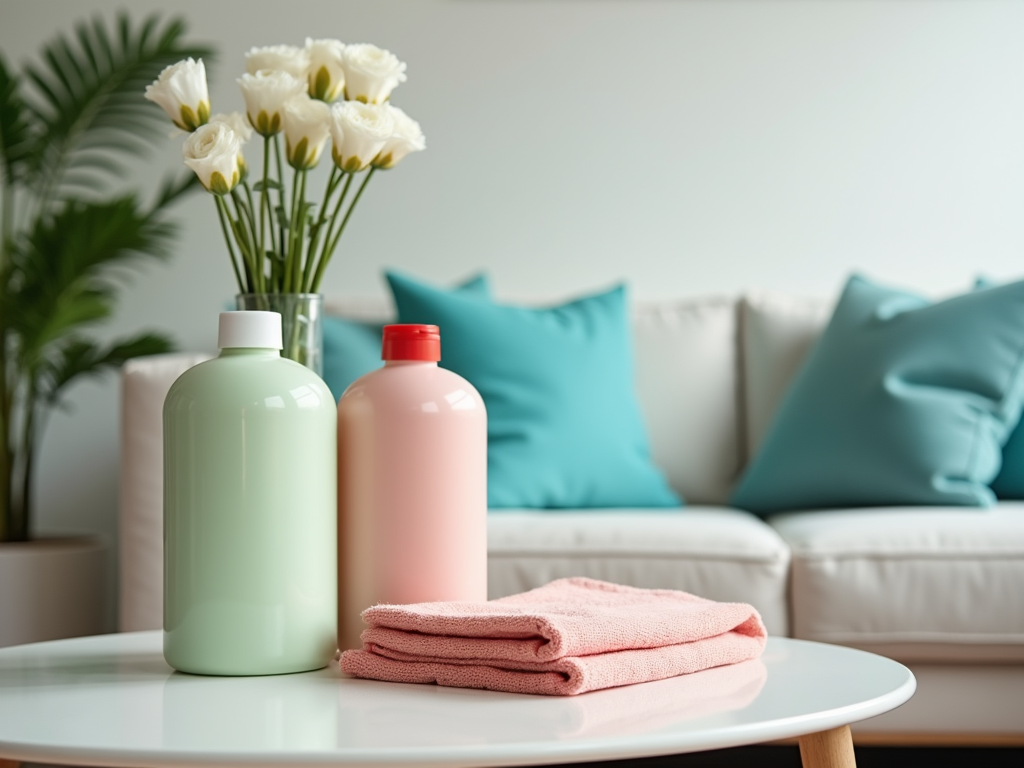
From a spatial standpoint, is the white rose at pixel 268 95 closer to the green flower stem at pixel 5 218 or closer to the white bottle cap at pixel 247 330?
the white bottle cap at pixel 247 330

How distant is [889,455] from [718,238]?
0.91m

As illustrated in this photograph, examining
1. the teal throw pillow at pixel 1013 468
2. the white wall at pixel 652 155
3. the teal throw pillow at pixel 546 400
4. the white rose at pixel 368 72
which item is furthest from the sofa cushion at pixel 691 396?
the white rose at pixel 368 72

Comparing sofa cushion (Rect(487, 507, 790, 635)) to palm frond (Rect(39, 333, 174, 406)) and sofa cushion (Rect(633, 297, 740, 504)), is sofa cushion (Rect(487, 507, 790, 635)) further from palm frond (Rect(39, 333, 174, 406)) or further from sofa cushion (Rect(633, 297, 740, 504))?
palm frond (Rect(39, 333, 174, 406))

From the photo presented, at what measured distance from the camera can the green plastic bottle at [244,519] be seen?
0.78 meters

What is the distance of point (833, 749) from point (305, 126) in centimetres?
65

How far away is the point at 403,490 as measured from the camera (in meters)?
0.84

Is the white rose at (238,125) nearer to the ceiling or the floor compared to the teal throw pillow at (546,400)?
nearer to the ceiling

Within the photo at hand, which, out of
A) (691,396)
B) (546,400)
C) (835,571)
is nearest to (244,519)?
(835,571)

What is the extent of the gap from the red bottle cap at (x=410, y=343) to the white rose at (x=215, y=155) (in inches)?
7.8

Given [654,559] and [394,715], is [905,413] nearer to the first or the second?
[654,559]

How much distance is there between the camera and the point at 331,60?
1.01 m

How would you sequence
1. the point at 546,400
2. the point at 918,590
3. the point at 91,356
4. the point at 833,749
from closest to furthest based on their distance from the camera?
the point at 833,749, the point at 918,590, the point at 546,400, the point at 91,356

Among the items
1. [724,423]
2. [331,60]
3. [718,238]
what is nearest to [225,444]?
[331,60]

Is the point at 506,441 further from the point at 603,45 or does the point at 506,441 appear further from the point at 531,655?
the point at 531,655
